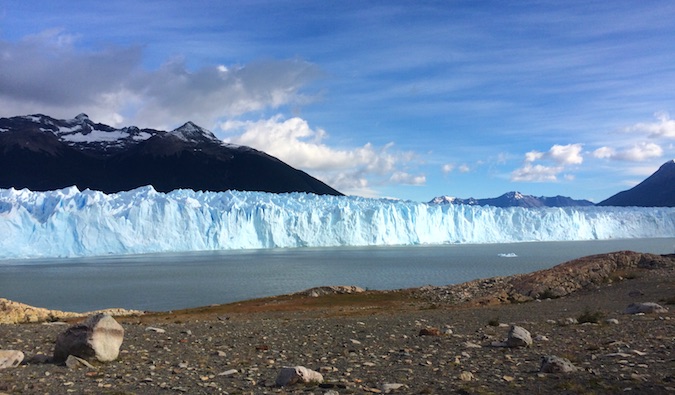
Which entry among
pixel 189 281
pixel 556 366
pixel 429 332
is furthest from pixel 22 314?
pixel 189 281

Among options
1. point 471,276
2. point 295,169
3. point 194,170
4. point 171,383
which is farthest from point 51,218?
point 295,169

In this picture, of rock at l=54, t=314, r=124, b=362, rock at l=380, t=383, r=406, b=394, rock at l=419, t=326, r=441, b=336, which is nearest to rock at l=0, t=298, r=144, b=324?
rock at l=54, t=314, r=124, b=362

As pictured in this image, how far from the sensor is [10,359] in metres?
7.26

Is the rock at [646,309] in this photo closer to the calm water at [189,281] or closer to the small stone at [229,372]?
the small stone at [229,372]

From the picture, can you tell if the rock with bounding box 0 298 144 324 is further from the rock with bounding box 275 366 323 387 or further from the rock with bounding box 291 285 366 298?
the rock with bounding box 275 366 323 387

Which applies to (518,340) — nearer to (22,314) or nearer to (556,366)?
(556,366)

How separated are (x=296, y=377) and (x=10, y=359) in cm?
368

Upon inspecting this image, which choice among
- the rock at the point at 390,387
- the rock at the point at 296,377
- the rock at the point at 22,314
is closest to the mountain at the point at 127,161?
the rock at the point at 22,314

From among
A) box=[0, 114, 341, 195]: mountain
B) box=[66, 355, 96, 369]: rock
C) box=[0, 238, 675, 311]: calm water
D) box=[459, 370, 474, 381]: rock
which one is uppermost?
box=[0, 114, 341, 195]: mountain

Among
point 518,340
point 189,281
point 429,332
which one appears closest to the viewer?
point 518,340

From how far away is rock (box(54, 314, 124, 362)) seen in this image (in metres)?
7.48

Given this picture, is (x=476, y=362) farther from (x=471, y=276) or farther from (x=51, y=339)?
(x=471, y=276)

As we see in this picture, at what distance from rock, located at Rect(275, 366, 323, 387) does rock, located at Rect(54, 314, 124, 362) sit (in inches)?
104

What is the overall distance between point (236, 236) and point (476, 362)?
62.5 meters
